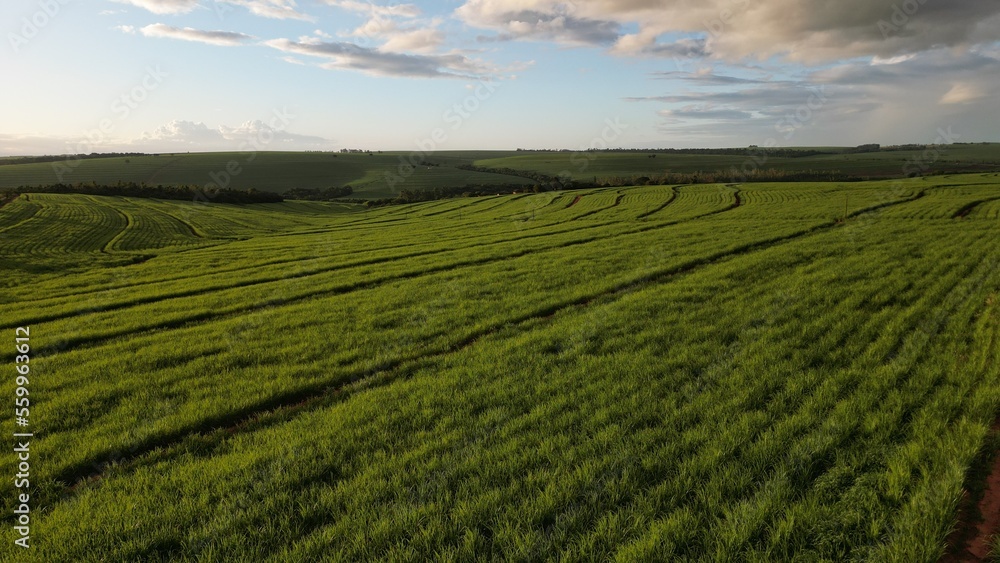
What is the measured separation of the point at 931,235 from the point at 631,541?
97.6 feet

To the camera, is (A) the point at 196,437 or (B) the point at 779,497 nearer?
(B) the point at 779,497

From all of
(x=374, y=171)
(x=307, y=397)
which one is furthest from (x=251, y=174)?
A: (x=307, y=397)

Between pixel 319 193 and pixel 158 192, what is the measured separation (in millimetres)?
41689

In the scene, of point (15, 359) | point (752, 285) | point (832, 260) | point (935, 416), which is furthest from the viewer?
point (832, 260)

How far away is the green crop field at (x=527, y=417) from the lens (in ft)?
15.4

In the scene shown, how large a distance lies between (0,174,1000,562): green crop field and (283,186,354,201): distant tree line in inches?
4597

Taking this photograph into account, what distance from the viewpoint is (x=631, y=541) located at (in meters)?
4.45

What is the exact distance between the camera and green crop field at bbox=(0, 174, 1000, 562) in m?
4.70

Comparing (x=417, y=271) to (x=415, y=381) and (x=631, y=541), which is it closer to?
(x=415, y=381)

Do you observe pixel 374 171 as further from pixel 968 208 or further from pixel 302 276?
pixel 968 208

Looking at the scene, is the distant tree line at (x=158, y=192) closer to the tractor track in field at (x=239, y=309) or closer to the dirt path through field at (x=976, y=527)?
the tractor track in field at (x=239, y=309)

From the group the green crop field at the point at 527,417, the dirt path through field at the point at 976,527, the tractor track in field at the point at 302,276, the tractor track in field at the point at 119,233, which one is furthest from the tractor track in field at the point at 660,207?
the tractor track in field at the point at 119,233

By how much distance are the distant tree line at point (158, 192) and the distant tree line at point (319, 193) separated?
65.4ft

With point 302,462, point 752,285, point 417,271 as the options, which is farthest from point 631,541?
point 417,271
